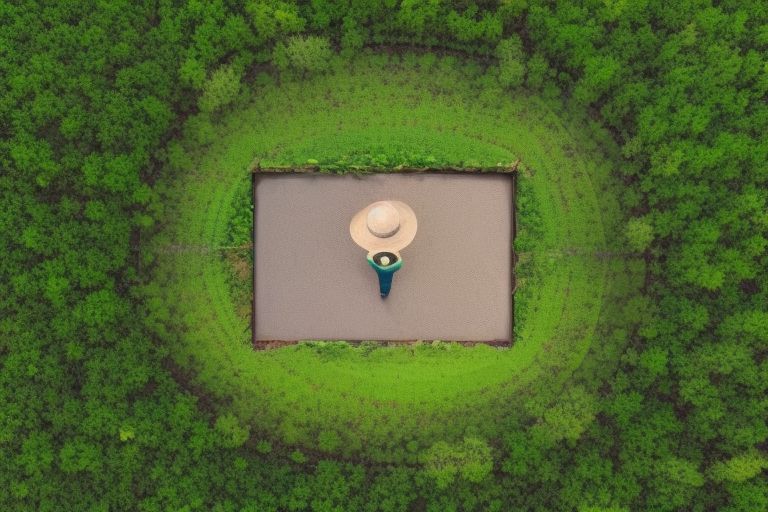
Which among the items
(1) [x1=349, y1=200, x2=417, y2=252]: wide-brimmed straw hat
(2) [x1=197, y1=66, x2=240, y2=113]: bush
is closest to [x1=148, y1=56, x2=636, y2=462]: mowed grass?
(2) [x1=197, y1=66, x2=240, y2=113]: bush

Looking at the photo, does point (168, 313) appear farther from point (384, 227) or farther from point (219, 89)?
Answer: point (384, 227)

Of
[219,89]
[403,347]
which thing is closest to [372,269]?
[403,347]

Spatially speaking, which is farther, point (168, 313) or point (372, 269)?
point (372, 269)

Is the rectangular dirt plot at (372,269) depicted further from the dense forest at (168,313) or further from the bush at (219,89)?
the dense forest at (168,313)

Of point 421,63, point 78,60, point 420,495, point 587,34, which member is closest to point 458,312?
point 420,495

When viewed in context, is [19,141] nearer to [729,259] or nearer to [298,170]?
[298,170]

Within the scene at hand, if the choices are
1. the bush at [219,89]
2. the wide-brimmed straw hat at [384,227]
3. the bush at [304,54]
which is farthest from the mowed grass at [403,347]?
the wide-brimmed straw hat at [384,227]
